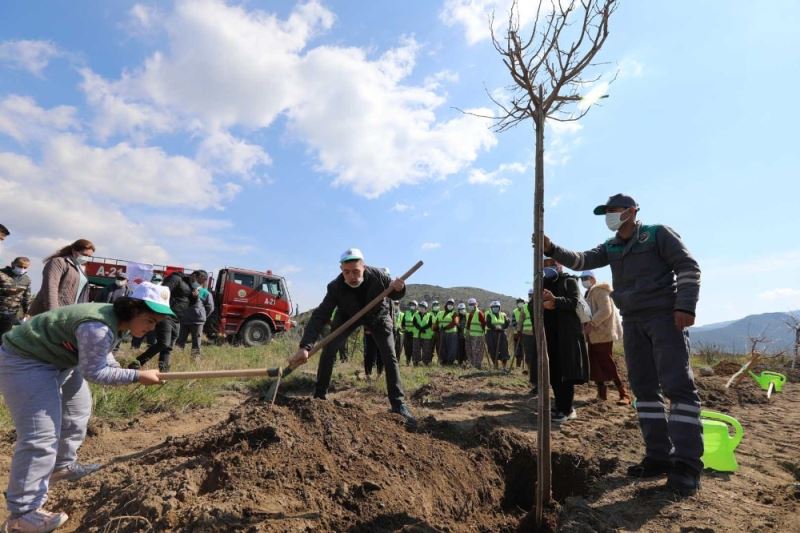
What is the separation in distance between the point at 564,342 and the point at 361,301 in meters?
2.16

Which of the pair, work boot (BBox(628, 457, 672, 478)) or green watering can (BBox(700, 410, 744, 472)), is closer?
work boot (BBox(628, 457, 672, 478))

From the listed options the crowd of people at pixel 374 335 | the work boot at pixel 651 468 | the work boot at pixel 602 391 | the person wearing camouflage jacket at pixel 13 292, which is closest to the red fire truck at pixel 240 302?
the person wearing camouflage jacket at pixel 13 292

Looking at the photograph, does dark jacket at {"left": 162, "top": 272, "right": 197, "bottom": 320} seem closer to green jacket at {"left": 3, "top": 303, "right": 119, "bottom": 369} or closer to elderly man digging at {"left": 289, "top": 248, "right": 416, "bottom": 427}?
elderly man digging at {"left": 289, "top": 248, "right": 416, "bottom": 427}

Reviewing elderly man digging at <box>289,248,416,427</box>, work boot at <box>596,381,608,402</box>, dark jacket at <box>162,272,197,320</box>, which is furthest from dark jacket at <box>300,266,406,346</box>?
dark jacket at <box>162,272,197,320</box>

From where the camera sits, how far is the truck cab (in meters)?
13.0

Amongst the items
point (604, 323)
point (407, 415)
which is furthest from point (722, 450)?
point (604, 323)

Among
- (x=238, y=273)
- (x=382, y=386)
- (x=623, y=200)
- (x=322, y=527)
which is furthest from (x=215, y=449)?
(x=238, y=273)

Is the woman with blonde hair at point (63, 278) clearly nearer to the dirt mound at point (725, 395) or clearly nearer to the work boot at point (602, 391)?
the work boot at point (602, 391)

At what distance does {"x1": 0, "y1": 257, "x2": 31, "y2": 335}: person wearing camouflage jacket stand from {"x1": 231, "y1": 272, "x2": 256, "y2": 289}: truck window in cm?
665

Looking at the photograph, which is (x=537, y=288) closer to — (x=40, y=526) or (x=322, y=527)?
(x=322, y=527)

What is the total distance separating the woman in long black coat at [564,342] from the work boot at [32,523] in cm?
415

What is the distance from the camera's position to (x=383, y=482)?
8.63ft

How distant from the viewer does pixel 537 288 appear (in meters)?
2.44

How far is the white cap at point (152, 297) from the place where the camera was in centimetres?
247
